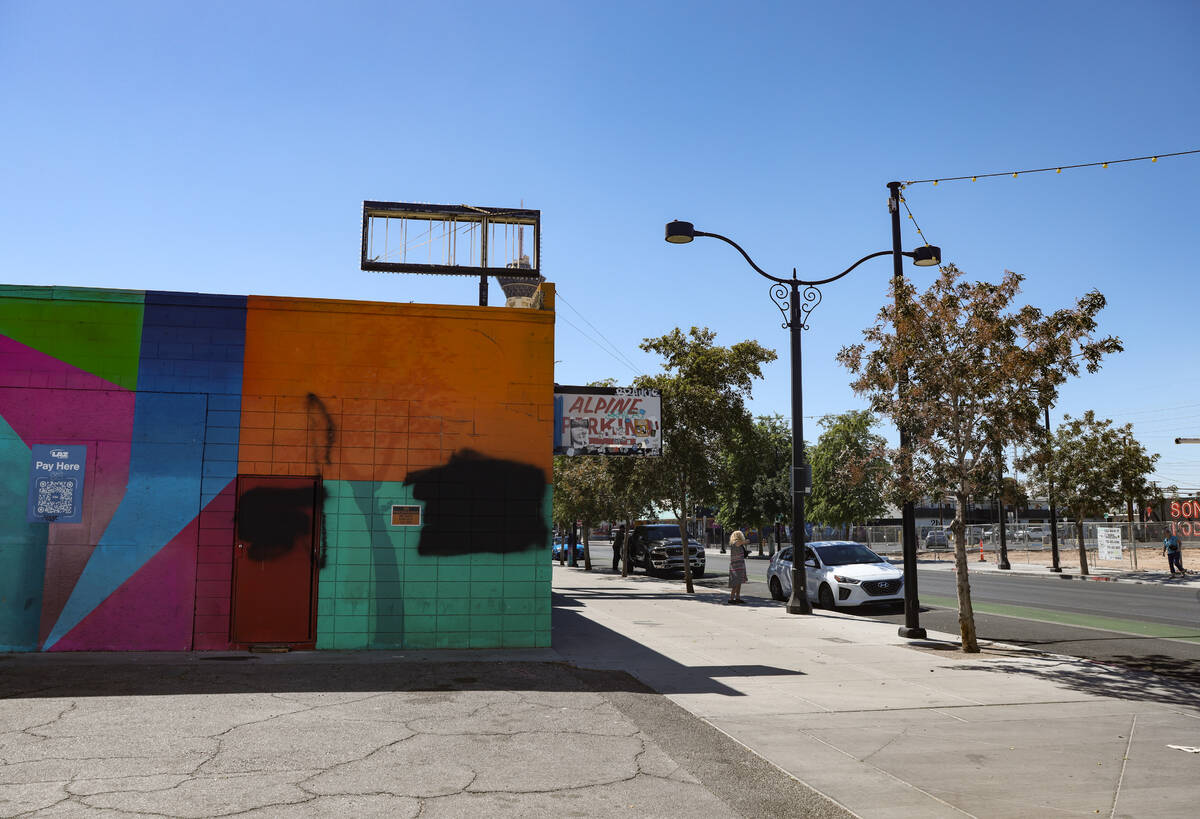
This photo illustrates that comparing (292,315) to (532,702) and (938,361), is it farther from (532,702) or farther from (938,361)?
(938,361)

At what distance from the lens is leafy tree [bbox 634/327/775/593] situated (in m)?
23.6

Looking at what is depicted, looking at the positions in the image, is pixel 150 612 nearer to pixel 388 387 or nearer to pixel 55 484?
pixel 55 484

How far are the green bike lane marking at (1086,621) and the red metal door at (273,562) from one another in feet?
45.7

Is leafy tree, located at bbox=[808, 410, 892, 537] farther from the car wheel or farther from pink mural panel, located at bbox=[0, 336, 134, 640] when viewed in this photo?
pink mural panel, located at bbox=[0, 336, 134, 640]

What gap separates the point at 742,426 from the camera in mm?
24453

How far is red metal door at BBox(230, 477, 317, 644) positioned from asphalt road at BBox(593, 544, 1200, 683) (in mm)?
11088

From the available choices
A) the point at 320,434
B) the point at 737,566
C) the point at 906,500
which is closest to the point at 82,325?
the point at 320,434

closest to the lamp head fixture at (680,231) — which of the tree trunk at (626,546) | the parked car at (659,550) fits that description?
the parked car at (659,550)

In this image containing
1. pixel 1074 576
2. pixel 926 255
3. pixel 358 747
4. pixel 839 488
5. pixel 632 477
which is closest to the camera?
pixel 358 747

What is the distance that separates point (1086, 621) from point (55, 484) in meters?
18.0

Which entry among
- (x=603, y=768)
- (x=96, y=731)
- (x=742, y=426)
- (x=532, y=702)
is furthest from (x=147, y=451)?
(x=742, y=426)

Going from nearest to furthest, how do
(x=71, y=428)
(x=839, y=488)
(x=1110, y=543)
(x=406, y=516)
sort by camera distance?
(x=71, y=428) < (x=406, y=516) < (x=1110, y=543) < (x=839, y=488)

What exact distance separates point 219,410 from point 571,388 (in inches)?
245

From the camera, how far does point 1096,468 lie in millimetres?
30828
